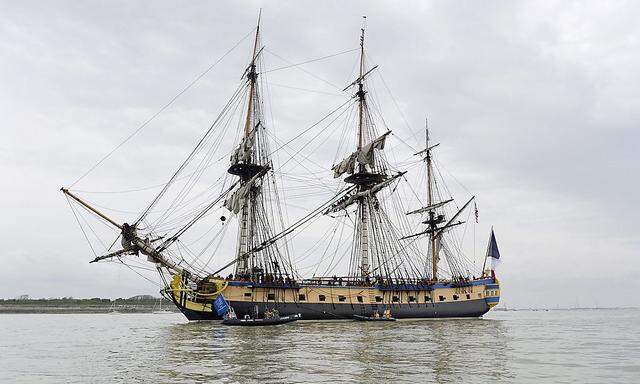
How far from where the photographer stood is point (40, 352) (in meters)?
27.2

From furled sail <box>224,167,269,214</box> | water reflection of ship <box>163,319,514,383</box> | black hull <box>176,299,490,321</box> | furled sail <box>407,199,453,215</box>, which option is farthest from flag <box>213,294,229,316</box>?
furled sail <box>407,199,453,215</box>

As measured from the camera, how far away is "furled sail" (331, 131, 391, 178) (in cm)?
6856

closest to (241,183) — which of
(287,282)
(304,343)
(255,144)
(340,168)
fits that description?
(255,144)

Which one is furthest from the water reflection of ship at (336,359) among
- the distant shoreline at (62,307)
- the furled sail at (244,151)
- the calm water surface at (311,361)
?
the distant shoreline at (62,307)

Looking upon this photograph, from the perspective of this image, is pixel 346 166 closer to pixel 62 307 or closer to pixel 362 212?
pixel 362 212

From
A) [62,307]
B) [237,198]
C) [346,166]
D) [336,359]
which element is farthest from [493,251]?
[62,307]

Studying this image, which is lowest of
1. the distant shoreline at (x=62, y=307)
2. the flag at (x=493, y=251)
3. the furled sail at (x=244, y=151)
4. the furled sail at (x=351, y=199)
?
the distant shoreline at (x=62, y=307)

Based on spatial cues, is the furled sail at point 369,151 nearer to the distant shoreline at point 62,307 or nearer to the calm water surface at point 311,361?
the calm water surface at point 311,361

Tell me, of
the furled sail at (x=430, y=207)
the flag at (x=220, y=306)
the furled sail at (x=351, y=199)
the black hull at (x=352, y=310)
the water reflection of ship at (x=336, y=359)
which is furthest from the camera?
A: the furled sail at (x=430, y=207)

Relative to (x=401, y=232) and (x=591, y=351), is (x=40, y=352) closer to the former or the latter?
(x=591, y=351)

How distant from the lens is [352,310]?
58.5m

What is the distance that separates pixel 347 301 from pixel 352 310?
4.20ft

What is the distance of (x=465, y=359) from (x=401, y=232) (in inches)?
2162

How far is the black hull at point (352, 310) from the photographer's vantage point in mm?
50438
